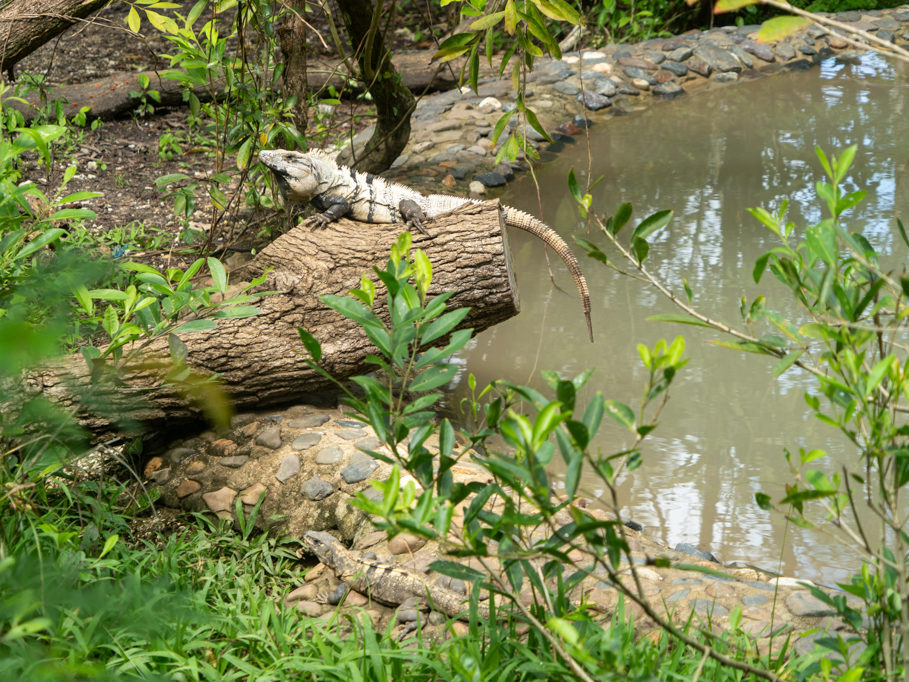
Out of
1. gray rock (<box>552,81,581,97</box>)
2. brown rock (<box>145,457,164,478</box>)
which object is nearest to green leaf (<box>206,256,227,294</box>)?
brown rock (<box>145,457,164,478</box>)

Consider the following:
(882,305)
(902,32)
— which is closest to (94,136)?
(882,305)

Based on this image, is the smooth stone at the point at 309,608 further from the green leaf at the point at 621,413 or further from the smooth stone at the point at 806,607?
the green leaf at the point at 621,413

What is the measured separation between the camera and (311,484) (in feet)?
10.3

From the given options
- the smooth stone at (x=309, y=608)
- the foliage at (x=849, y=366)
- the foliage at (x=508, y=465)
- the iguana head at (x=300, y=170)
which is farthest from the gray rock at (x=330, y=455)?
the foliage at (x=849, y=366)

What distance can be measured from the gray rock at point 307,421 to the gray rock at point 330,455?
21 cm

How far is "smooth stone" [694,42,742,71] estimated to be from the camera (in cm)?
866

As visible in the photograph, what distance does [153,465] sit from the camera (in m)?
3.40

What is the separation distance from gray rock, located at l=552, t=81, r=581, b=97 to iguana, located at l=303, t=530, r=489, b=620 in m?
6.28

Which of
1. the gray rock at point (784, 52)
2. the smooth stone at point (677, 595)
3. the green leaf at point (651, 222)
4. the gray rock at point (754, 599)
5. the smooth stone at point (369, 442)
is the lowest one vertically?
the gray rock at point (754, 599)

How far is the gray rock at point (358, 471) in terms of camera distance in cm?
311

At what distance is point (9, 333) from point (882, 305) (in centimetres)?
146

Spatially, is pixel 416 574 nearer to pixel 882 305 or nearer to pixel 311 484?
pixel 311 484

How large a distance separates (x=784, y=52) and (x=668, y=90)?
1.69 m

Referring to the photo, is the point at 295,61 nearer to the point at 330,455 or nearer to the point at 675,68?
the point at 330,455
